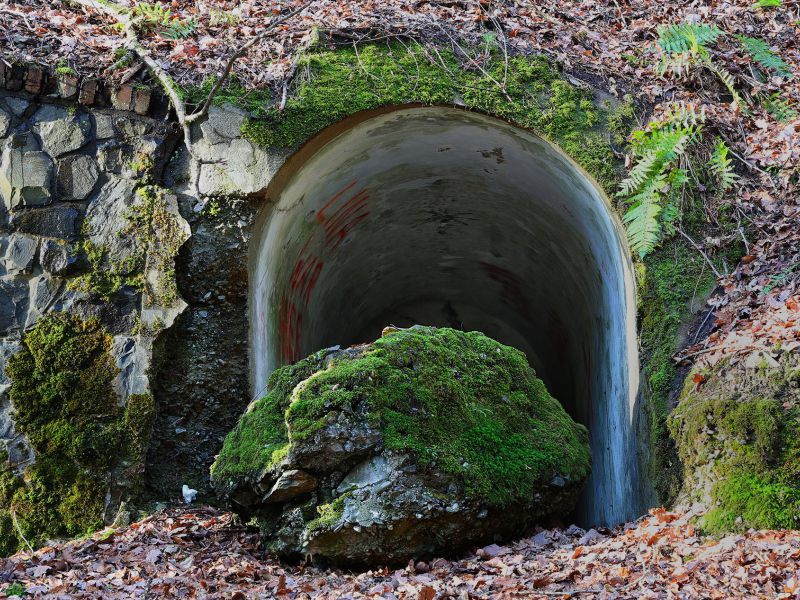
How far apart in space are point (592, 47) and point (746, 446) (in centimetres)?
379

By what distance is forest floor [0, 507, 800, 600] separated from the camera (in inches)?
134

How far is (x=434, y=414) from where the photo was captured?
4512 millimetres

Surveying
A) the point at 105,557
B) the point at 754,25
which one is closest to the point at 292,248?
the point at 105,557

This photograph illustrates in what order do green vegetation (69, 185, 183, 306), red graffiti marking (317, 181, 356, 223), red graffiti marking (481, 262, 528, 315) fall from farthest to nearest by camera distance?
red graffiti marking (481, 262, 528, 315), red graffiti marking (317, 181, 356, 223), green vegetation (69, 185, 183, 306)

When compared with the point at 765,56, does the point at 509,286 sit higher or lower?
lower

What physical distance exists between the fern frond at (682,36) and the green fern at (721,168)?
104 cm

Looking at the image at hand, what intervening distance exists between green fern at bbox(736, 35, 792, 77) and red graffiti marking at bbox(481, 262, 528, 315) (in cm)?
380

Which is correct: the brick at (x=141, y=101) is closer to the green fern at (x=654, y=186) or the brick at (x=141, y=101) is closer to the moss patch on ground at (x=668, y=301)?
the green fern at (x=654, y=186)

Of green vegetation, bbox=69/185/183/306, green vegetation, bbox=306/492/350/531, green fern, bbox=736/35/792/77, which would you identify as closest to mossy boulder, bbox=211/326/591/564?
green vegetation, bbox=306/492/350/531

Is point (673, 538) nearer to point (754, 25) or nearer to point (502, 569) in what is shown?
point (502, 569)

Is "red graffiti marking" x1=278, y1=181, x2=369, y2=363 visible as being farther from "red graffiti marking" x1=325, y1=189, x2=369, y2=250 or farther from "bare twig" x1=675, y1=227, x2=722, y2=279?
"bare twig" x1=675, y1=227, x2=722, y2=279

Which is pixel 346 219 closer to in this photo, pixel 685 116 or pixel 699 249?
pixel 685 116

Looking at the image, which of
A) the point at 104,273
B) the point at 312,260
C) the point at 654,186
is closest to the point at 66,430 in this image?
the point at 104,273

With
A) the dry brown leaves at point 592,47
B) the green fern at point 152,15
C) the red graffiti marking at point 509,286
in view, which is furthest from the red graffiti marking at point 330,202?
the red graffiti marking at point 509,286
